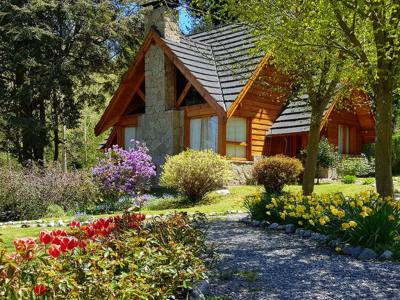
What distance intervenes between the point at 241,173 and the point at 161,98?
486 centimetres

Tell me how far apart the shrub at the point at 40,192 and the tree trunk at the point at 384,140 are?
28.0ft

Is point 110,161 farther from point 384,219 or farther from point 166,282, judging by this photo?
point 166,282

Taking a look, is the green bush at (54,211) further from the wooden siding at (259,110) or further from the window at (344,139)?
the window at (344,139)

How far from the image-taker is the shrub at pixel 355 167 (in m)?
19.5

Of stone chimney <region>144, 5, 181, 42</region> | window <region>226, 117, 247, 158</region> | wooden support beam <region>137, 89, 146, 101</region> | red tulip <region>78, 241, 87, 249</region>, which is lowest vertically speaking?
red tulip <region>78, 241, 87, 249</region>

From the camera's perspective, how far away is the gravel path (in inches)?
169

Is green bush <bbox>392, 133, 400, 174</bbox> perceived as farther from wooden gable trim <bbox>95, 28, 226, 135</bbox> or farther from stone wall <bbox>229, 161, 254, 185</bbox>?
wooden gable trim <bbox>95, 28, 226, 135</bbox>

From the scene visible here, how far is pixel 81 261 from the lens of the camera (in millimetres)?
3297

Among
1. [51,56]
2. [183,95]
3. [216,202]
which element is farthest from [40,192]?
[51,56]

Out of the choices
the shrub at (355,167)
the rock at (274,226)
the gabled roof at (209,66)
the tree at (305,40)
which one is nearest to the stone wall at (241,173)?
the gabled roof at (209,66)

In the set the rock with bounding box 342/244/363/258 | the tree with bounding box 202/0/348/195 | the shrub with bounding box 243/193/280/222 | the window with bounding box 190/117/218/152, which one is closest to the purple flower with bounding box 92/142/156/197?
the window with bounding box 190/117/218/152

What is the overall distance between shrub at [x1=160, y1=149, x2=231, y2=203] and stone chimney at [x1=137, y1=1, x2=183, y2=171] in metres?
4.59

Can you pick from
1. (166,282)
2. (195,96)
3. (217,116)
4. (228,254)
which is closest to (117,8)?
(195,96)

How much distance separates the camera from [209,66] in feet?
63.5
